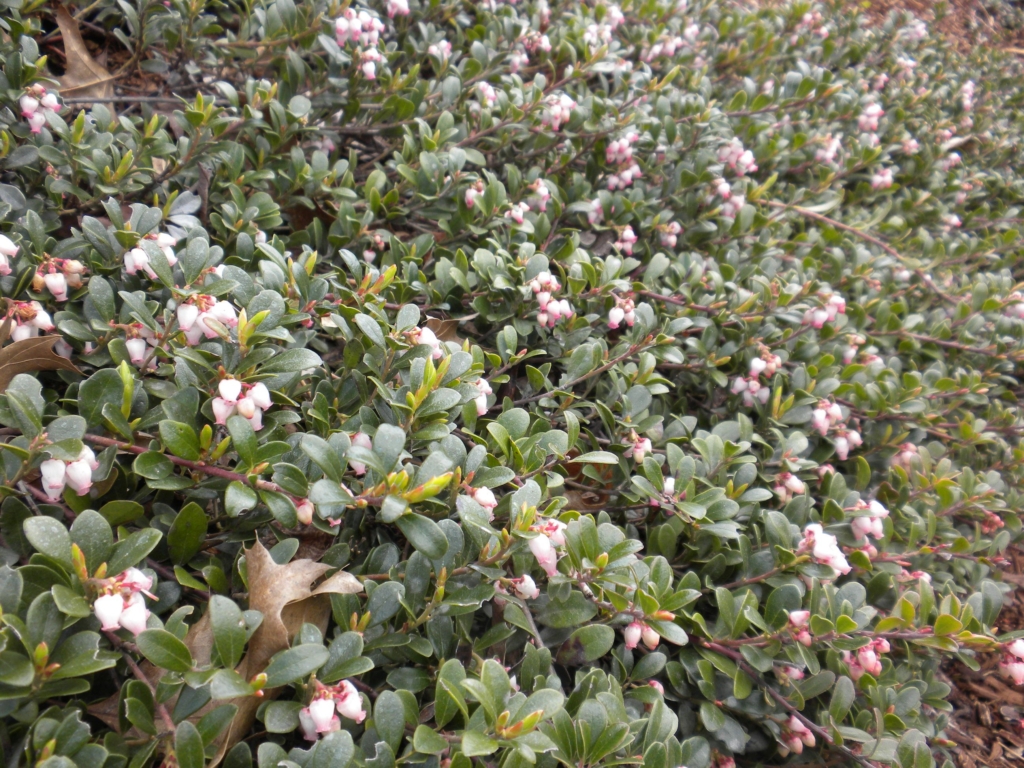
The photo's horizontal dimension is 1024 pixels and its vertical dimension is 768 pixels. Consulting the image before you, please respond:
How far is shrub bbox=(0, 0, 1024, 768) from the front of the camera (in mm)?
A: 1008

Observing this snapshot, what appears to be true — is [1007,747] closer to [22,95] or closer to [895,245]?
[895,245]

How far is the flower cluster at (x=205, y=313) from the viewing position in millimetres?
1138

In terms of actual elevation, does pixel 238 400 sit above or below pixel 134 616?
above

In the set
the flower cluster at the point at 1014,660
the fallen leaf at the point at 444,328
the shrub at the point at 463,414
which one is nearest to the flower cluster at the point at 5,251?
the shrub at the point at 463,414

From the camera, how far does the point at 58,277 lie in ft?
4.13

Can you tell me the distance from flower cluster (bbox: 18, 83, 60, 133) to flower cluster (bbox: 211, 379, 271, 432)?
36.2 inches

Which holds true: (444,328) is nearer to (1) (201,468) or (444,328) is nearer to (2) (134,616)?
(1) (201,468)

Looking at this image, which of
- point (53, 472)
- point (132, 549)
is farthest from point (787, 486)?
point (53, 472)

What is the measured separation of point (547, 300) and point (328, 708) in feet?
3.44

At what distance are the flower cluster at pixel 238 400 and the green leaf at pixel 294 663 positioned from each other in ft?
1.23

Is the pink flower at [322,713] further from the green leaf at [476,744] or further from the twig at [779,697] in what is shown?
the twig at [779,697]

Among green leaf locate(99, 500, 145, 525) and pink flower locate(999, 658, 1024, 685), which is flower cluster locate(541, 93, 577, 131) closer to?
green leaf locate(99, 500, 145, 525)

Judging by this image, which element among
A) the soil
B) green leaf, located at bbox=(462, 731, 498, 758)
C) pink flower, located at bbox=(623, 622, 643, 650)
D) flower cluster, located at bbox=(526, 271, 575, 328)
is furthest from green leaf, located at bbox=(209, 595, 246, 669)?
the soil

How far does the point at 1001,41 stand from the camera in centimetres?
588
